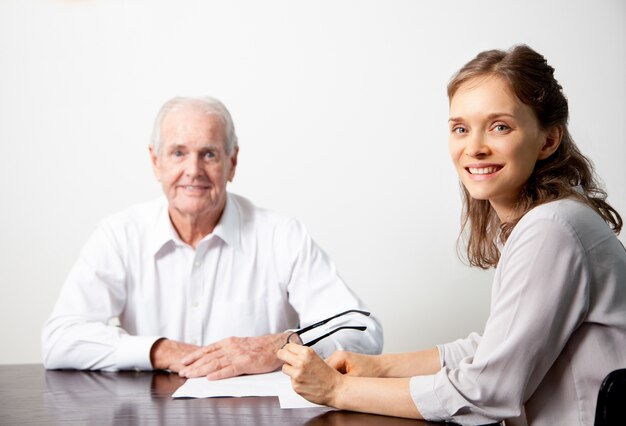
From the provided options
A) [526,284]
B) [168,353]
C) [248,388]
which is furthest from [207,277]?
[526,284]

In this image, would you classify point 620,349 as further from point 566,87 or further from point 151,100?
point 151,100

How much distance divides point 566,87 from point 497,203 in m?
2.24

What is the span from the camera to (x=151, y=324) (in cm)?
244

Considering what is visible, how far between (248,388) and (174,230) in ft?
3.11

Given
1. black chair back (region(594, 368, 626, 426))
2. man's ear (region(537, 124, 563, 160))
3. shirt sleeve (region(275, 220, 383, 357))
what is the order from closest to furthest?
black chair back (region(594, 368, 626, 426)) → man's ear (region(537, 124, 563, 160)) → shirt sleeve (region(275, 220, 383, 357))

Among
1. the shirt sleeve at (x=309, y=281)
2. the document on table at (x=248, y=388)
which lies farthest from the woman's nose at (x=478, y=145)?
the shirt sleeve at (x=309, y=281)

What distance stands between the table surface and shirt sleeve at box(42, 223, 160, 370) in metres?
0.12

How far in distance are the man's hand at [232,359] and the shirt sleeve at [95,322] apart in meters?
0.19

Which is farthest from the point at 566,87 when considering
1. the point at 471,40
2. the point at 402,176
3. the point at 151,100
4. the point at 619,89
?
the point at 151,100

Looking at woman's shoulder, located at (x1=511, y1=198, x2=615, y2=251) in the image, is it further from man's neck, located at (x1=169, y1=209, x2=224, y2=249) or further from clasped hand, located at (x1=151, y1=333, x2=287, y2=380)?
man's neck, located at (x1=169, y1=209, x2=224, y2=249)

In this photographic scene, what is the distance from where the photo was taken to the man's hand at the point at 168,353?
6.40ft

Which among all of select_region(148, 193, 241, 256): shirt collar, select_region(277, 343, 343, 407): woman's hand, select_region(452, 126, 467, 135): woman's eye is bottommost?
select_region(277, 343, 343, 407): woman's hand

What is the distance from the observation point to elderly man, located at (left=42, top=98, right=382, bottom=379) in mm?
2389

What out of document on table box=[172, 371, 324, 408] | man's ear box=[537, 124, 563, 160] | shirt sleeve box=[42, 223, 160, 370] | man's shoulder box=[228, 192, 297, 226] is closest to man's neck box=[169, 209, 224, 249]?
man's shoulder box=[228, 192, 297, 226]
